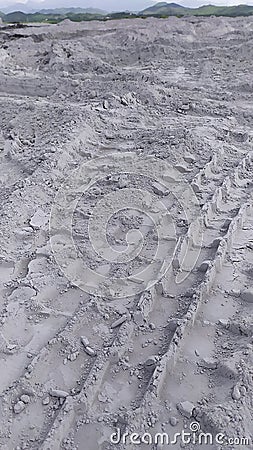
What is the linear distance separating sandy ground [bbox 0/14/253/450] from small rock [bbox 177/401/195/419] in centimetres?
1

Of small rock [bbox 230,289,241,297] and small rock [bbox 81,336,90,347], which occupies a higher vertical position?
small rock [bbox 81,336,90,347]

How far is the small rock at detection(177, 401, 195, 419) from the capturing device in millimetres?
3275

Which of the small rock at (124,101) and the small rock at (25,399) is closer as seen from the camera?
the small rock at (25,399)

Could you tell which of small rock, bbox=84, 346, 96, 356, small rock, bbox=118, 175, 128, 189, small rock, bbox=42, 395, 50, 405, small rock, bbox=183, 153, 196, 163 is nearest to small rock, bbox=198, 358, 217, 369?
small rock, bbox=84, 346, 96, 356

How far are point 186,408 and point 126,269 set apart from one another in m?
1.87

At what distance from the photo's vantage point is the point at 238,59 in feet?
49.6

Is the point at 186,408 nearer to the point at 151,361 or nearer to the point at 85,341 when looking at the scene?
the point at 151,361

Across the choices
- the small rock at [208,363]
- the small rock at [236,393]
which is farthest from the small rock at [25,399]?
the small rock at [236,393]

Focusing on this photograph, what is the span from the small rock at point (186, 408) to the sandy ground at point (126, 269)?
1 cm

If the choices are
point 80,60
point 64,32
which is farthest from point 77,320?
point 64,32

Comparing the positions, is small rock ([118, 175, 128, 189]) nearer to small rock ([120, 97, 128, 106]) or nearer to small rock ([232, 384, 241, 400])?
small rock ([120, 97, 128, 106])

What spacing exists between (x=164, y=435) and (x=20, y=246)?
286 centimetres

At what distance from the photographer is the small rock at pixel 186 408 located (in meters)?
3.28

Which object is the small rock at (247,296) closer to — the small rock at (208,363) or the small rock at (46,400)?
the small rock at (208,363)
